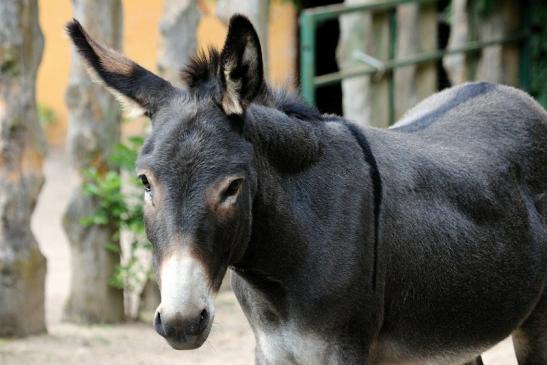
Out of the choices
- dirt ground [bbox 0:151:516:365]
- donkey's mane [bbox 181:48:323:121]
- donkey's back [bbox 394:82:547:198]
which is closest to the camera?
donkey's mane [bbox 181:48:323:121]

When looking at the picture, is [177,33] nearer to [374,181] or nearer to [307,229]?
[374,181]

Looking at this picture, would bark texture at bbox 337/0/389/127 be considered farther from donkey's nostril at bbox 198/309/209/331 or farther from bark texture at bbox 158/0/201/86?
donkey's nostril at bbox 198/309/209/331

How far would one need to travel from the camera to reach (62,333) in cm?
728

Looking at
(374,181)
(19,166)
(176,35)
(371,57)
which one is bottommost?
(19,166)

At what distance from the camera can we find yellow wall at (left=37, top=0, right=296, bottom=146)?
14.1 m

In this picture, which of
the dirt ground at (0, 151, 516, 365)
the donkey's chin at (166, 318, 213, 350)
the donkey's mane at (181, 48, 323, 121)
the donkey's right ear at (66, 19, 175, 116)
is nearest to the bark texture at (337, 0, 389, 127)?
the dirt ground at (0, 151, 516, 365)

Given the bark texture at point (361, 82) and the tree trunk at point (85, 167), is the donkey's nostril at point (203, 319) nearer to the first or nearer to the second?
the tree trunk at point (85, 167)

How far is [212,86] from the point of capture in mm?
3547

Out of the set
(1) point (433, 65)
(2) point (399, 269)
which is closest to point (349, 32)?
(1) point (433, 65)

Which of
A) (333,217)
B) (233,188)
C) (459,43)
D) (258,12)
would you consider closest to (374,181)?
(333,217)

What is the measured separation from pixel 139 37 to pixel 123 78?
1124 cm

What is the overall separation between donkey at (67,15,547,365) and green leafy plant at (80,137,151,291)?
316 centimetres

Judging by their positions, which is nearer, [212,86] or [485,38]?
[212,86]

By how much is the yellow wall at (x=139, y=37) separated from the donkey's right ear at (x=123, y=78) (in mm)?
9724
